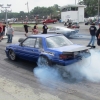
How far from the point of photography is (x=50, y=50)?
6848 mm

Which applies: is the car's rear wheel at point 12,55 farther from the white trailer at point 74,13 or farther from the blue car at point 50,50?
the white trailer at point 74,13

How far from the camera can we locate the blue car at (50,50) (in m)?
6.50

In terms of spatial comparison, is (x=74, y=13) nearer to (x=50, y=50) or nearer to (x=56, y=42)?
(x=56, y=42)

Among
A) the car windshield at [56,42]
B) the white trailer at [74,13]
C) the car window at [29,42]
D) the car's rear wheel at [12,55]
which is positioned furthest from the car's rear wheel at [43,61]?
the white trailer at [74,13]

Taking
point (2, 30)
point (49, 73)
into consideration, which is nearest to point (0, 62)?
point (49, 73)

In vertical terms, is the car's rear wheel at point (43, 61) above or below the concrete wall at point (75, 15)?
below

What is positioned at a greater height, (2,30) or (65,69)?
(2,30)

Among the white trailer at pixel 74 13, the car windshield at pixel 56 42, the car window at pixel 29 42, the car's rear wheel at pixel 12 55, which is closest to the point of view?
the car windshield at pixel 56 42

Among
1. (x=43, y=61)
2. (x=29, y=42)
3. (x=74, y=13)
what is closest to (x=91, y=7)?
(x=74, y=13)

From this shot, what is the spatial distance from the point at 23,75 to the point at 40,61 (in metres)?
0.84

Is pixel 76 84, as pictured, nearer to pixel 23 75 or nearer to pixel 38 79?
pixel 38 79

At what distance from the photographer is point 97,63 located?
744 centimetres

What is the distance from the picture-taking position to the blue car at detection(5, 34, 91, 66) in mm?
6499

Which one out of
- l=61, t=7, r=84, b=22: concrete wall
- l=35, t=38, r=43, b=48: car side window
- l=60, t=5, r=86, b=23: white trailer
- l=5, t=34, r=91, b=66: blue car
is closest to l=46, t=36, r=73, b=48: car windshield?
l=5, t=34, r=91, b=66: blue car
